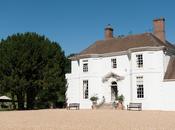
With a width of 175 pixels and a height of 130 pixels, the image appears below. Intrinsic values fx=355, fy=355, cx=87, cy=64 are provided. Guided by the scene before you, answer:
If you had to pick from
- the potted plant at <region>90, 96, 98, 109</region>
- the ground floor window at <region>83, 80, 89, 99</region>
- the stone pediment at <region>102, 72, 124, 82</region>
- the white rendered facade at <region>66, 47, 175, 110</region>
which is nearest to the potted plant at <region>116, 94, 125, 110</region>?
the white rendered facade at <region>66, 47, 175, 110</region>

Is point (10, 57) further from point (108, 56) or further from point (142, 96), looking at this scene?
point (142, 96)

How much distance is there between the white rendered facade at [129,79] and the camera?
35.8m

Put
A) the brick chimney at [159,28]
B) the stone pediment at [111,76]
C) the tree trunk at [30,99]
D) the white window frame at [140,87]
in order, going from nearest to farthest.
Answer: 1. the white window frame at [140,87]
2. the stone pediment at [111,76]
3. the brick chimney at [159,28]
4. the tree trunk at [30,99]

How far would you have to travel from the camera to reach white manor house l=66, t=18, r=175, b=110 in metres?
36.0

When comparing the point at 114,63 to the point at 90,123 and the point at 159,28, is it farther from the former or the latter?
the point at 90,123

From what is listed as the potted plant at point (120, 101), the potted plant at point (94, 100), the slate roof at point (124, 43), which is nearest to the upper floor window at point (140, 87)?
the potted plant at point (120, 101)

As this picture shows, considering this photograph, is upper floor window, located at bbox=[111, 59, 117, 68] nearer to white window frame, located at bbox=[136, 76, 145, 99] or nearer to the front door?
the front door

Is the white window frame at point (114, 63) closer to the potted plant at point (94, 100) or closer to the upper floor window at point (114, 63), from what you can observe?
the upper floor window at point (114, 63)

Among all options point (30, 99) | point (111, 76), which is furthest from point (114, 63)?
point (30, 99)

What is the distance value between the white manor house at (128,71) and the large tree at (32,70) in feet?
7.21

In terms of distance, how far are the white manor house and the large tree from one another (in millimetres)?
2199

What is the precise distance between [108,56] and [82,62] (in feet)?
11.3

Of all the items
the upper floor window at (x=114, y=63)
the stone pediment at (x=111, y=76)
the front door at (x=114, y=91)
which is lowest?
the front door at (x=114, y=91)

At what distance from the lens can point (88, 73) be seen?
136 ft
